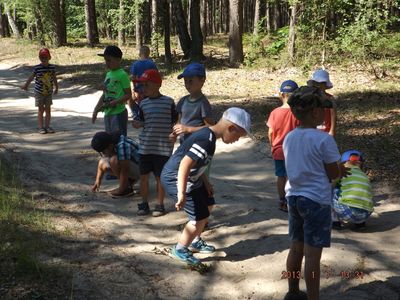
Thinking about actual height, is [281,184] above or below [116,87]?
below

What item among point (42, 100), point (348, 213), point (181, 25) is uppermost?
point (181, 25)

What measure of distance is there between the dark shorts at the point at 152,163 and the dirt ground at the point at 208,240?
627mm

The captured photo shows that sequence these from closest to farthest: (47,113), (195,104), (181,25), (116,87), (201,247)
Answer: (201,247) → (195,104) → (116,87) → (47,113) → (181,25)

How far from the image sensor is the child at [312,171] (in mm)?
3605

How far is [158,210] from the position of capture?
20.8 ft

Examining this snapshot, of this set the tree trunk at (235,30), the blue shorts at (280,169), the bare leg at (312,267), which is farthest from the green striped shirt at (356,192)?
the tree trunk at (235,30)

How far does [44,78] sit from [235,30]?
9.53m

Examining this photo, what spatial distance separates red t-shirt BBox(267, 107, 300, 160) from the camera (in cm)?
598

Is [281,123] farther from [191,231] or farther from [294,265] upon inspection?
[294,265]

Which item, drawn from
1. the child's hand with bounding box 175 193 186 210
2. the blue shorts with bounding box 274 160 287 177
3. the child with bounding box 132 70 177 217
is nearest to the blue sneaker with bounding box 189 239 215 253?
the child's hand with bounding box 175 193 186 210

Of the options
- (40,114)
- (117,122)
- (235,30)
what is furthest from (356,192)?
(235,30)

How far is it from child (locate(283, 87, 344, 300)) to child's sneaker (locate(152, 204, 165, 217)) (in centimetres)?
283

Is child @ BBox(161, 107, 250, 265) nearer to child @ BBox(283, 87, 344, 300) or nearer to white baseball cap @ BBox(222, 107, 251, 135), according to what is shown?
white baseball cap @ BBox(222, 107, 251, 135)

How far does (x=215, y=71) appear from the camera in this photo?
17.9 m
